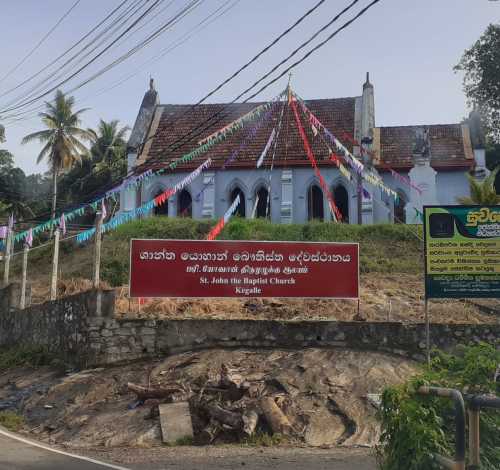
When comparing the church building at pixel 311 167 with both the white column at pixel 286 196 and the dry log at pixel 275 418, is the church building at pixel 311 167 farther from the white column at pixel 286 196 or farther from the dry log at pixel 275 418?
the dry log at pixel 275 418

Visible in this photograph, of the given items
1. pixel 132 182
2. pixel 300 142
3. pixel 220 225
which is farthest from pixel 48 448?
pixel 300 142

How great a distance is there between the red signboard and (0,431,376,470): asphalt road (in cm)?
534

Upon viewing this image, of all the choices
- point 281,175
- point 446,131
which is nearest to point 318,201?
point 281,175

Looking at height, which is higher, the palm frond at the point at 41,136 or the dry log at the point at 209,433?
the palm frond at the point at 41,136

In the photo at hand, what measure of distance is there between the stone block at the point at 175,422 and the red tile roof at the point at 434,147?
22.9 m

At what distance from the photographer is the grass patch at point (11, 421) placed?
12.3 m

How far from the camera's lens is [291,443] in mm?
10266

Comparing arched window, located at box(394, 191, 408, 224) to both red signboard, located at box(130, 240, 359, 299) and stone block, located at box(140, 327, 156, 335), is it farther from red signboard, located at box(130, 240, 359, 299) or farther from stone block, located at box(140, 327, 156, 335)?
stone block, located at box(140, 327, 156, 335)

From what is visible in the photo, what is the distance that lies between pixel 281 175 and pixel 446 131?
9.23m

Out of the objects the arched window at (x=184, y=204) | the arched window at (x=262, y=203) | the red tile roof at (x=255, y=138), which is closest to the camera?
the red tile roof at (x=255, y=138)

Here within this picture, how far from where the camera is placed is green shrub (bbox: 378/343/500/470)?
421cm

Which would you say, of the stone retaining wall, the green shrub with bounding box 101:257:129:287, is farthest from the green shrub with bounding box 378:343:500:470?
the green shrub with bounding box 101:257:129:287

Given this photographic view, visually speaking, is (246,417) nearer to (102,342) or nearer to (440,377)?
(102,342)

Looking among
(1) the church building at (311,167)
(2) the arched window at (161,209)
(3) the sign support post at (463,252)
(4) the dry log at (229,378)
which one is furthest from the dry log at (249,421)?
(2) the arched window at (161,209)
